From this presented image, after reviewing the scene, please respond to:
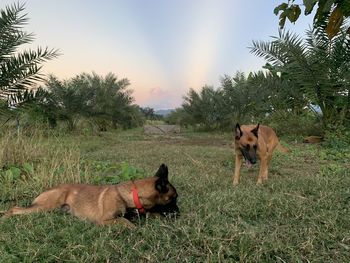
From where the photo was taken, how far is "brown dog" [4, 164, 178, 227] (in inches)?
146

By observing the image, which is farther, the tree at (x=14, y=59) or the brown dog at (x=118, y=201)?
the tree at (x=14, y=59)

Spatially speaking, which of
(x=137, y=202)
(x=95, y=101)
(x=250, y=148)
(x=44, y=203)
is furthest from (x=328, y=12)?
(x=95, y=101)

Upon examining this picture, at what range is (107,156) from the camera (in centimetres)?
904

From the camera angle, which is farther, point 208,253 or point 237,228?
point 237,228

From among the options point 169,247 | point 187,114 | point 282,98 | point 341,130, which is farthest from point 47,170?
point 187,114

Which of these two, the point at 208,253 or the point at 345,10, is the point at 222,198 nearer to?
the point at 208,253

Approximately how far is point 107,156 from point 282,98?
8.62 m

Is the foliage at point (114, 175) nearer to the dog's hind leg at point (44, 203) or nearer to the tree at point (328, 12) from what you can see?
the dog's hind leg at point (44, 203)

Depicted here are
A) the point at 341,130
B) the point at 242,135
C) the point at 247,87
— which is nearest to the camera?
the point at 242,135

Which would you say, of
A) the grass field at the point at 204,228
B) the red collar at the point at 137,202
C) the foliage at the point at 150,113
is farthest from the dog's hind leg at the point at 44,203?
the foliage at the point at 150,113

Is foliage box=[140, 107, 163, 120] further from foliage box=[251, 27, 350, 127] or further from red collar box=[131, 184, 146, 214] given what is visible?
red collar box=[131, 184, 146, 214]

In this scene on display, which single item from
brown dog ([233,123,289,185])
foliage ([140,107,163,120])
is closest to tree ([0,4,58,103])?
brown dog ([233,123,289,185])

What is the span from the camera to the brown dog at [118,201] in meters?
3.71

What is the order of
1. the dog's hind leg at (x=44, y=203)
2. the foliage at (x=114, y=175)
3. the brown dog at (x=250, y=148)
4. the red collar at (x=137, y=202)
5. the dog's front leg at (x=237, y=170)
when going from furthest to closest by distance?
the brown dog at (x=250, y=148) → the dog's front leg at (x=237, y=170) → the foliage at (x=114, y=175) → the dog's hind leg at (x=44, y=203) → the red collar at (x=137, y=202)
